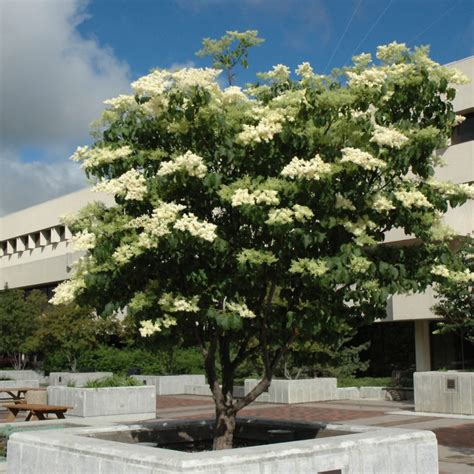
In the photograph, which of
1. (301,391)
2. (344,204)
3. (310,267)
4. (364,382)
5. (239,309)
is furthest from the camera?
(364,382)

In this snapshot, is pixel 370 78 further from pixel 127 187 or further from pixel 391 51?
pixel 127 187

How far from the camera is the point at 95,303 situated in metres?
10.5

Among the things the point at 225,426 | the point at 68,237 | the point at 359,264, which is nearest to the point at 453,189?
the point at 359,264

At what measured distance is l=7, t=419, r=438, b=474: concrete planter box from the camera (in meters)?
8.48

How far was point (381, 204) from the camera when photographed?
9.31 meters

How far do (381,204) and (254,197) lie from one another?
153cm

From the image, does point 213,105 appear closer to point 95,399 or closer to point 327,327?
point 327,327

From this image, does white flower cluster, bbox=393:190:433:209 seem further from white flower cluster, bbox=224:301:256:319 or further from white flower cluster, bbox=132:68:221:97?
white flower cluster, bbox=132:68:221:97

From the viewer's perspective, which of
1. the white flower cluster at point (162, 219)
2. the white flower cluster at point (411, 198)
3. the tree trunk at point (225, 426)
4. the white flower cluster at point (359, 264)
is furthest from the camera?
the tree trunk at point (225, 426)

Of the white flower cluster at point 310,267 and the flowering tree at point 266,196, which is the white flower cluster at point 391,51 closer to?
the flowering tree at point 266,196

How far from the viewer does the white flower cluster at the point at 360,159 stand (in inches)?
348

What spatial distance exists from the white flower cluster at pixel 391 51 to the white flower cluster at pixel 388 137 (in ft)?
5.03

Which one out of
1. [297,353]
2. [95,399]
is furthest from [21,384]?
[297,353]

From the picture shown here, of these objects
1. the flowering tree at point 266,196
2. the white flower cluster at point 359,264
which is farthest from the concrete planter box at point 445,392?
the white flower cluster at point 359,264
